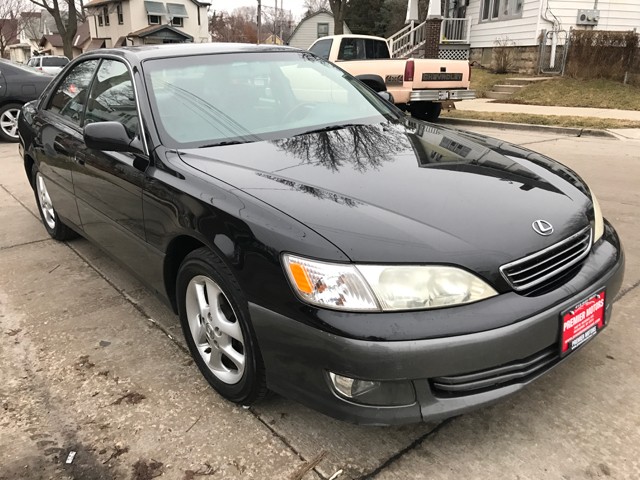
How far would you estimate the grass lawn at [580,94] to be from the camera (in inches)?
496

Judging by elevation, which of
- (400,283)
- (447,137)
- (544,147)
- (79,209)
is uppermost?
(447,137)

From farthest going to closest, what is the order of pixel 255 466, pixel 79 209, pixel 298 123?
pixel 79 209
pixel 298 123
pixel 255 466

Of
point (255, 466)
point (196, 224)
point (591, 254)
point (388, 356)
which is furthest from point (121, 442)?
point (591, 254)

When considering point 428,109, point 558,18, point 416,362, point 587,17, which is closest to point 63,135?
point 416,362

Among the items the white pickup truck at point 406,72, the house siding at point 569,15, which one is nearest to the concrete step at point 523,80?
the house siding at point 569,15

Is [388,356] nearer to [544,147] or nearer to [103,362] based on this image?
[103,362]

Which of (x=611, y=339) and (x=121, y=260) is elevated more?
(x=121, y=260)

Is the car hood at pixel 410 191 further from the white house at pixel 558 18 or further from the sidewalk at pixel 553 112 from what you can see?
the white house at pixel 558 18

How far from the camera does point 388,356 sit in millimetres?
1794

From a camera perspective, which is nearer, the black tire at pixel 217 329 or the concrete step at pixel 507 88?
the black tire at pixel 217 329

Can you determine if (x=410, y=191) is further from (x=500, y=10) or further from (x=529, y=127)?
(x=500, y=10)

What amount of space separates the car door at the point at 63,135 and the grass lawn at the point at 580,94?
38.1 ft

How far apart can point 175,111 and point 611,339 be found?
2.56 m

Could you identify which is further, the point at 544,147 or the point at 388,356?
the point at 544,147
